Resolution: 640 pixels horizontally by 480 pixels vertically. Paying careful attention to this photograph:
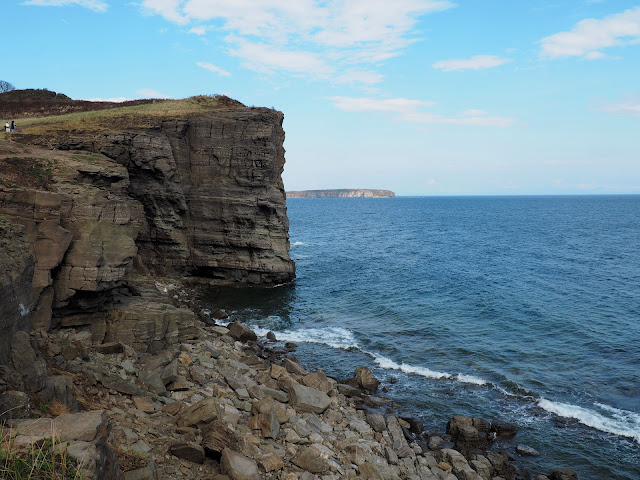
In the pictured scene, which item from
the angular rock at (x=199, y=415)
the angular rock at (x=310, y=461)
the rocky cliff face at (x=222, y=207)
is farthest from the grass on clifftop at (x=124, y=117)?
the angular rock at (x=310, y=461)

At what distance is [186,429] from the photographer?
16.5 meters

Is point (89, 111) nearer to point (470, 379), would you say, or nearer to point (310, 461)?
point (470, 379)

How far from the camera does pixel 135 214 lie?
27875 millimetres

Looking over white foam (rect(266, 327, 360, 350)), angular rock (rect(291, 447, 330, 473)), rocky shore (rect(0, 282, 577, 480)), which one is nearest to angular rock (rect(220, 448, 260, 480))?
rocky shore (rect(0, 282, 577, 480))

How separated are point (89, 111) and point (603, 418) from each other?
5835 centimetres

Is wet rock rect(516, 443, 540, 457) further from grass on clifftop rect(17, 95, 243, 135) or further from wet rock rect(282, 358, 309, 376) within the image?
grass on clifftop rect(17, 95, 243, 135)

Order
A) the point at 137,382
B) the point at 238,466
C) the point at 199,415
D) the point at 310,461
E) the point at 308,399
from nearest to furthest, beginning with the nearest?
the point at 238,466, the point at 199,415, the point at 310,461, the point at 137,382, the point at 308,399

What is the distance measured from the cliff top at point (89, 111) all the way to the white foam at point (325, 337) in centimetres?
2660

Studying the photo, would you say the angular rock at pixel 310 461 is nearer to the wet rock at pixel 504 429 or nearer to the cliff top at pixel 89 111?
the wet rock at pixel 504 429

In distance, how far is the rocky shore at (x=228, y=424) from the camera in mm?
13375

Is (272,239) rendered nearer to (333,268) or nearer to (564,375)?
(333,268)

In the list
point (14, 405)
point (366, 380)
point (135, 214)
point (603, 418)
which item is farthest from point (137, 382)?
point (603, 418)

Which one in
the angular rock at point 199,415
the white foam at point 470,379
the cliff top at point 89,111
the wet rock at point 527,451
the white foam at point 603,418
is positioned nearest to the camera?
the angular rock at point 199,415

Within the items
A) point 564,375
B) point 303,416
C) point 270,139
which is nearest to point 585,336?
point 564,375
